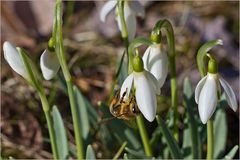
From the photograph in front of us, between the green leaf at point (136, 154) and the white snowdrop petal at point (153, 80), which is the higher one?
the white snowdrop petal at point (153, 80)

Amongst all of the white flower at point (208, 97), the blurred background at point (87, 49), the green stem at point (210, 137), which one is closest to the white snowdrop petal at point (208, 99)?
the white flower at point (208, 97)

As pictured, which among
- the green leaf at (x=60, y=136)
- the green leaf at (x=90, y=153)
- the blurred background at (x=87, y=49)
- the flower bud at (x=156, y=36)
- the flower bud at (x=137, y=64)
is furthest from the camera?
the blurred background at (x=87, y=49)

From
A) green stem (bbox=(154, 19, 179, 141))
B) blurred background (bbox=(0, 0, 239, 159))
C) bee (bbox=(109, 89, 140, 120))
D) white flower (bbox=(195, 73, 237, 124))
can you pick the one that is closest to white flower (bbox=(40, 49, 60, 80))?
bee (bbox=(109, 89, 140, 120))

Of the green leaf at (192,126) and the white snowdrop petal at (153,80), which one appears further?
the green leaf at (192,126)

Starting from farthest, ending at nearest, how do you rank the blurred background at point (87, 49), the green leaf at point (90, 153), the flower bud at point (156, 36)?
1. the blurred background at point (87, 49)
2. the green leaf at point (90, 153)
3. the flower bud at point (156, 36)

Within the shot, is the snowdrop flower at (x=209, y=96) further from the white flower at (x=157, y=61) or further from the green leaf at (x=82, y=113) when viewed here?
the green leaf at (x=82, y=113)

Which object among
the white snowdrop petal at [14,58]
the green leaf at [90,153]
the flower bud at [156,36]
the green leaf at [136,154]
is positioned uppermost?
the flower bud at [156,36]

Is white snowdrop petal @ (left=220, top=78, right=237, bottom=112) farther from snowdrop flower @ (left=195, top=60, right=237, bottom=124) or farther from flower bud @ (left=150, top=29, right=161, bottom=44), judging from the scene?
flower bud @ (left=150, top=29, right=161, bottom=44)

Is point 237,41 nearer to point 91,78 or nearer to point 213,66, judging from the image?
point 91,78
